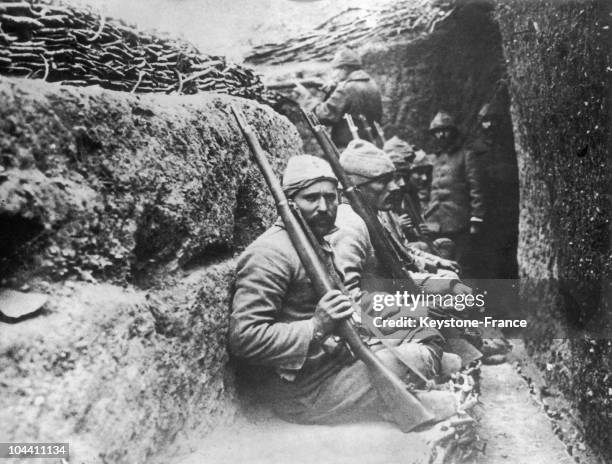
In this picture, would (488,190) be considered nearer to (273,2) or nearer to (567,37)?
(567,37)

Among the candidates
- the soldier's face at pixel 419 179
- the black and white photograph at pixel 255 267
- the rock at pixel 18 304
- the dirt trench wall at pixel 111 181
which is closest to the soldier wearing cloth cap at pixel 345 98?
the black and white photograph at pixel 255 267

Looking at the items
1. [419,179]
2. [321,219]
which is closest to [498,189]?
[419,179]

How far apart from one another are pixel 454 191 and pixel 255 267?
304cm

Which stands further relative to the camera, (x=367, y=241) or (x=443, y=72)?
(x=443, y=72)

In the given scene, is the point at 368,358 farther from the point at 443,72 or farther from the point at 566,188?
the point at 443,72

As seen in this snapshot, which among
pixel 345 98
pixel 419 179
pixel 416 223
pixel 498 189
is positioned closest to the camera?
pixel 345 98

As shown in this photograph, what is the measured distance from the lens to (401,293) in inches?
104

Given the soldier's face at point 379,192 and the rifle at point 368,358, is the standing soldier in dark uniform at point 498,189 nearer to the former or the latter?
the soldier's face at point 379,192

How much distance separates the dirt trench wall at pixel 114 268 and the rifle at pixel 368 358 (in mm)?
302

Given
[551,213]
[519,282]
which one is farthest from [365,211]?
[519,282]

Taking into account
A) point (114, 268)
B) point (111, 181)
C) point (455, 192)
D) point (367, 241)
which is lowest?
point (455, 192)

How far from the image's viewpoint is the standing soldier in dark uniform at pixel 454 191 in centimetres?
449

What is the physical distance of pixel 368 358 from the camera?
2041mm

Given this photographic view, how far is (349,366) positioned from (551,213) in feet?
5.91
